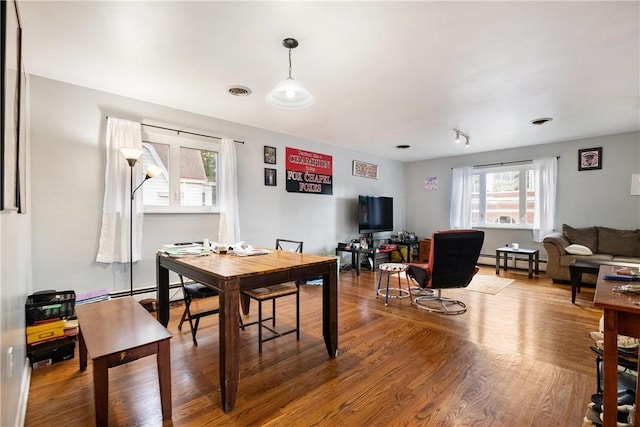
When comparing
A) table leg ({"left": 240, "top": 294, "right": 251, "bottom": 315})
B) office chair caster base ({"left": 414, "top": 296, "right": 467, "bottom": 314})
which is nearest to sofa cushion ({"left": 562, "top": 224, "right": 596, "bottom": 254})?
office chair caster base ({"left": 414, "top": 296, "right": 467, "bottom": 314})

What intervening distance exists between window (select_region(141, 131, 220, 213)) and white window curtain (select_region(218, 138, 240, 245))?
12 cm

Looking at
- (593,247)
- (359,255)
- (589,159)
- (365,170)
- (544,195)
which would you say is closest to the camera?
(593,247)

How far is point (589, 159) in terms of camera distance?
5133 mm

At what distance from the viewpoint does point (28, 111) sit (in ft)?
8.84

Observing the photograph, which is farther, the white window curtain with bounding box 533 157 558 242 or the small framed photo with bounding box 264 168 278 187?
the white window curtain with bounding box 533 157 558 242

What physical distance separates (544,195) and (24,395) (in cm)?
716

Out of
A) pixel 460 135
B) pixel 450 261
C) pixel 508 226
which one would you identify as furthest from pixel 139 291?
pixel 508 226

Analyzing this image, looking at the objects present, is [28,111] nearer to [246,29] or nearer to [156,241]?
[156,241]

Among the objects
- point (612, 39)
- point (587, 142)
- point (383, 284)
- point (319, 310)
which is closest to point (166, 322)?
point (319, 310)

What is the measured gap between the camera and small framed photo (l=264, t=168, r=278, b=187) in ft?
15.1

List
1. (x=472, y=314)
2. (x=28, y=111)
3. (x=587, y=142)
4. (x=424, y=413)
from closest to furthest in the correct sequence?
(x=424, y=413), (x=28, y=111), (x=472, y=314), (x=587, y=142)

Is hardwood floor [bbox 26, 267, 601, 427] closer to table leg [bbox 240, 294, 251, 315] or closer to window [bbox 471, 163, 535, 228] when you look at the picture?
table leg [bbox 240, 294, 251, 315]

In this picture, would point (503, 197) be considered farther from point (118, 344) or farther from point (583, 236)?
point (118, 344)

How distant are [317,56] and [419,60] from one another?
0.85 metres
